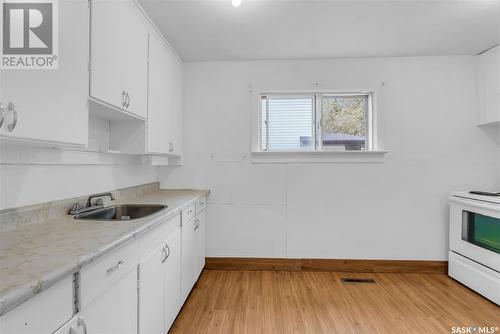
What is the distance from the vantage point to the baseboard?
9.39 feet

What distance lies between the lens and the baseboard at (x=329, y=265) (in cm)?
286

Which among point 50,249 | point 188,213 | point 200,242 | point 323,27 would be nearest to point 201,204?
point 200,242

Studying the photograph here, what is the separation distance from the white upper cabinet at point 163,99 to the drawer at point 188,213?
59 centimetres

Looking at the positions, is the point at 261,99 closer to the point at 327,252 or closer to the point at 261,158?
the point at 261,158

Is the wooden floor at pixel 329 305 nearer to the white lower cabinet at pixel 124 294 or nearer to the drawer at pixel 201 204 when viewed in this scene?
the white lower cabinet at pixel 124 294

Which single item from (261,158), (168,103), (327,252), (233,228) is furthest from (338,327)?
(168,103)

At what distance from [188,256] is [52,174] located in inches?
48.5

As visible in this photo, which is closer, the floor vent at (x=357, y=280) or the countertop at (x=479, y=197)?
the countertop at (x=479, y=197)

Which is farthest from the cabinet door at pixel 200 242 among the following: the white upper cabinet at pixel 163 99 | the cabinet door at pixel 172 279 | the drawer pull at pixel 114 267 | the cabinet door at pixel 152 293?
the drawer pull at pixel 114 267

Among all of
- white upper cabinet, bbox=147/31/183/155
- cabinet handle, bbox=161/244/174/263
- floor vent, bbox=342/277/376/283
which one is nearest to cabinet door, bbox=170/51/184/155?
white upper cabinet, bbox=147/31/183/155

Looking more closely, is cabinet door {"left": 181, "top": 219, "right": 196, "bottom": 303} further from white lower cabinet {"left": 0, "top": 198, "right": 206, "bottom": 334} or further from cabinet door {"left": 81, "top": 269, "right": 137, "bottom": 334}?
cabinet door {"left": 81, "top": 269, "right": 137, "bottom": 334}

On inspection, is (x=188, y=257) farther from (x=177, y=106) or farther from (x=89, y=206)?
(x=177, y=106)

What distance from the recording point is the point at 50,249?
95 centimetres

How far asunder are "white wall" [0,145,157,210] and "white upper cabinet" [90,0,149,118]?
1.58 feet
